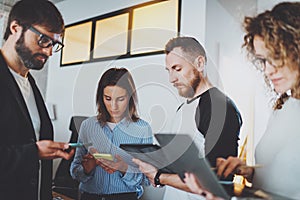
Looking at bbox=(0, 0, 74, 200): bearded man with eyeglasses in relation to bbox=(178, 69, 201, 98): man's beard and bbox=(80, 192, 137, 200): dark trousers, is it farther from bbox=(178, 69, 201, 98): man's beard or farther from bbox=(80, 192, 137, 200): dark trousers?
bbox=(178, 69, 201, 98): man's beard

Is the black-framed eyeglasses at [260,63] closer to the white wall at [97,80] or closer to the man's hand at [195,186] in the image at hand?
the white wall at [97,80]

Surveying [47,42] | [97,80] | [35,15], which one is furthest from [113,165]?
[35,15]

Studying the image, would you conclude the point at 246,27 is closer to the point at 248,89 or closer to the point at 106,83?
the point at 248,89

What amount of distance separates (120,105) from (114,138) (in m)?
0.16

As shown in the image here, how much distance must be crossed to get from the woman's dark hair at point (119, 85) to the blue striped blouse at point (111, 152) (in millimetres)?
35

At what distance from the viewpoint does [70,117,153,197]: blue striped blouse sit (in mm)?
1562

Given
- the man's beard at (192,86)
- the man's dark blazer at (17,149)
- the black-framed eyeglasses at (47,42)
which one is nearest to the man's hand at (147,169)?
the man's beard at (192,86)

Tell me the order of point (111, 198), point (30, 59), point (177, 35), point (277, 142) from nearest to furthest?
point (277, 142) < point (177, 35) < point (111, 198) < point (30, 59)

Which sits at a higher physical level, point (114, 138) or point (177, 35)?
point (177, 35)

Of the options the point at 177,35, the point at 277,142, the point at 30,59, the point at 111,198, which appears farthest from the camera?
the point at 30,59

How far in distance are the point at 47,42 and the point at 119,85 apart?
45 cm


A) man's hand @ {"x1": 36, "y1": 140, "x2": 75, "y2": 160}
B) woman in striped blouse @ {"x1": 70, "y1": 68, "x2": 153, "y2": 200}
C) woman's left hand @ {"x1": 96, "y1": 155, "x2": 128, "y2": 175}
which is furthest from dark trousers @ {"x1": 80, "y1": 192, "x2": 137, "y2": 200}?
man's hand @ {"x1": 36, "y1": 140, "x2": 75, "y2": 160}

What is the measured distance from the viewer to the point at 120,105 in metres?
1.64

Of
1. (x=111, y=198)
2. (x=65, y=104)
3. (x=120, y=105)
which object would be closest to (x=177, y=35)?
(x=120, y=105)
